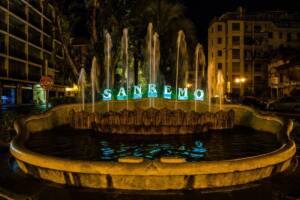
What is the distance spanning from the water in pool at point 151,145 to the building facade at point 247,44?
212 ft

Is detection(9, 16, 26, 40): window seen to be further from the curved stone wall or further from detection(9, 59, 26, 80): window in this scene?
the curved stone wall

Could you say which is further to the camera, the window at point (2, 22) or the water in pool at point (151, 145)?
the window at point (2, 22)

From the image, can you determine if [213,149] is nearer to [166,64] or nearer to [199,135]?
[199,135]

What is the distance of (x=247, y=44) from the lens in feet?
257

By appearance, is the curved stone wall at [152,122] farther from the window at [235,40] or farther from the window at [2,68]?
the window at [235,40]

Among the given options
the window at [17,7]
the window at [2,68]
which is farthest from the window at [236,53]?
the window at [2,68]

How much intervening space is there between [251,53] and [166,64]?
152 feet

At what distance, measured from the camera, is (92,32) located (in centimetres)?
2356

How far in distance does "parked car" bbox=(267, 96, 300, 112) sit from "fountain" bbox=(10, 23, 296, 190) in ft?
49.0

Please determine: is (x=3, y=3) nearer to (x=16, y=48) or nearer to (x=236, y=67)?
(x=16, y=48)

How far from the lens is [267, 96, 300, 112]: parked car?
32.0m

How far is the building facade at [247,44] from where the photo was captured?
248 feet

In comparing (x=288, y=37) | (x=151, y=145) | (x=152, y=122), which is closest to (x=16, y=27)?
(x=288, y=37)

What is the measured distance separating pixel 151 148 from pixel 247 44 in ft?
237
